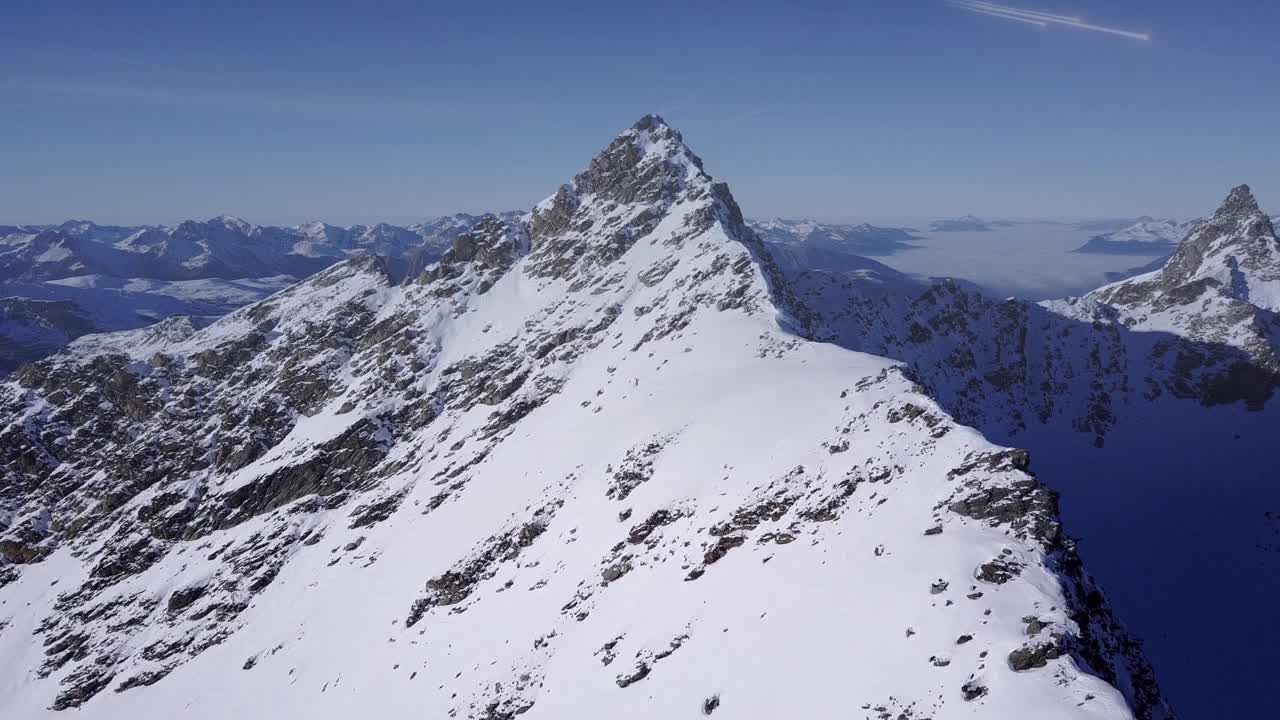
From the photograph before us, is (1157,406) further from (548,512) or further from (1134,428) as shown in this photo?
(548,512)

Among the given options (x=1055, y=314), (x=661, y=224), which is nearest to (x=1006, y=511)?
(x=661, y=224)

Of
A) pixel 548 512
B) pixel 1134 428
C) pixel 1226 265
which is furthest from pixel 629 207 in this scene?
pixel 1226 265

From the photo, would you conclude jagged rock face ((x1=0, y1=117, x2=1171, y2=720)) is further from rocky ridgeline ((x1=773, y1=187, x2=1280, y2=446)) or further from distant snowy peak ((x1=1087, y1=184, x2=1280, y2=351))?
distant snowy peak ((x1=1087, y1=184, x2=1280, y2=351))

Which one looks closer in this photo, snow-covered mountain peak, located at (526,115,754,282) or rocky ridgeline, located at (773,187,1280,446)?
snow-covered mountain peak, located at (526,115,754,282)

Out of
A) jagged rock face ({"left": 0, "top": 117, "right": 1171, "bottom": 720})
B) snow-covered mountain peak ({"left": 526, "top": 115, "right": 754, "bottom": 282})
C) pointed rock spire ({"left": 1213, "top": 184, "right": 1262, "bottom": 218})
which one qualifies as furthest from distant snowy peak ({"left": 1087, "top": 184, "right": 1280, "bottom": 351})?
snow-covered mountain peak ({"left": 526, "top": 115, "right": 754, "bottom": 282})

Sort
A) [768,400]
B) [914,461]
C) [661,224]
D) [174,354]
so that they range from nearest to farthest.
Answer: [914,461] → [768,400] → [661,224] → [174,354]

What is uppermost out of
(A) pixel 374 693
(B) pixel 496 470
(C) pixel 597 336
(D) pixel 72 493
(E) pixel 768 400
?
Result: (E) pixel 768 400

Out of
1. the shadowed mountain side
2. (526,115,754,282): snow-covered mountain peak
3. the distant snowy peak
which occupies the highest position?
(526,115,754,282): snow-covered mountain peak

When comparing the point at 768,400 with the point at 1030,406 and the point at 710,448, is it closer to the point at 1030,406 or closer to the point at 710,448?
the point at 710,448
